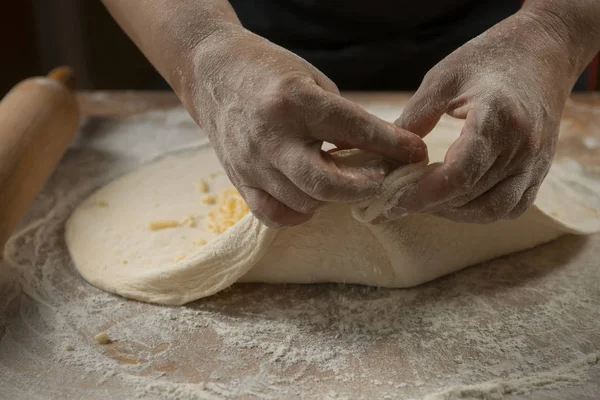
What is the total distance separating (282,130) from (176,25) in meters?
0.44

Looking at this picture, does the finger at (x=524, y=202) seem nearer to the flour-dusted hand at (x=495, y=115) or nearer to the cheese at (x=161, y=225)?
the flour-dusted hand at (x=495, y=115)

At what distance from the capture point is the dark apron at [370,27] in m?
2.03

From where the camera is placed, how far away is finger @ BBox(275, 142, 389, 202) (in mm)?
1113

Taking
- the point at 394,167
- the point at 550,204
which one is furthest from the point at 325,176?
the point at 550,204

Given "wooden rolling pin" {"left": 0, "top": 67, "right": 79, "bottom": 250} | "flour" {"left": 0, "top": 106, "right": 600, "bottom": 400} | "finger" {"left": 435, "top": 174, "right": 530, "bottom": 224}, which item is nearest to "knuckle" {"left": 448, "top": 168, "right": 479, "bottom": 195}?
"finger" {"left": 435, "top": 174, "right": 530, "bottom": 224}

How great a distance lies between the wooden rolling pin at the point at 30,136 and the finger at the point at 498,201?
1136mm

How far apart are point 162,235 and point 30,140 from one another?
519 mm

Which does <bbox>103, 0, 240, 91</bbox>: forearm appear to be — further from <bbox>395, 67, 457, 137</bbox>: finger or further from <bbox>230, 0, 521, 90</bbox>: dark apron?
<bbox>230, 0, 521, 90</bbox>: dark apron

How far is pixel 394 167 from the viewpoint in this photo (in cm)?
122

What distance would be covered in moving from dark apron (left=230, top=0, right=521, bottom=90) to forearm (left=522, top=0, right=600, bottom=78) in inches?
25.1

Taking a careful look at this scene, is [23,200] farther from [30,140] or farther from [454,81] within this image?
[454,81]

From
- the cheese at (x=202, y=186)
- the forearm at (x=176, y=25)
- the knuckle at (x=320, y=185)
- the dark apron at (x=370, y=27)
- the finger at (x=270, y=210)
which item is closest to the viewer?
the knuckle at (x=320, y=185)

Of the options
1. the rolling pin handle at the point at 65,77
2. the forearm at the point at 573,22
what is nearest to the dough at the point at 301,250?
the forearm at the point at 573,22

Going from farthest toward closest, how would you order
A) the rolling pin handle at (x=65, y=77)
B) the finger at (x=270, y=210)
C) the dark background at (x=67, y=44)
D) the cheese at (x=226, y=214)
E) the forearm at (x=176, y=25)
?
1. the dark background at (x=67, y=44)
2. the rolling pin handle at (x=65, y=77)
3. the cheese at (x=226, y=214)
4. the forearm at (x=176, y=25)
5. the finger at (x=270, y=210)
